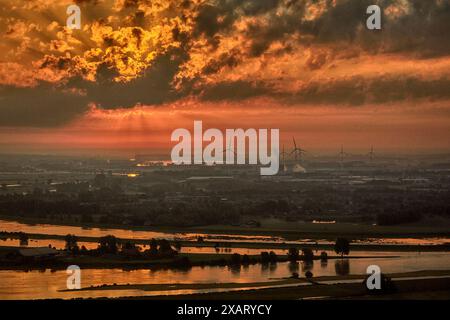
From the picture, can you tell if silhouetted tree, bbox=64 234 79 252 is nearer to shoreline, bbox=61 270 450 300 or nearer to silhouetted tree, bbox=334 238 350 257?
shoreline, bbox=61 270 450 300

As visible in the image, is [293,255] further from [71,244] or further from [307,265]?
[71,244]

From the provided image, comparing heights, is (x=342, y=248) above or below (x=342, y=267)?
above

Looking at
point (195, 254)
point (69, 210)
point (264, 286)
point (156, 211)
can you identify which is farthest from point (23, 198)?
point (264, 286)

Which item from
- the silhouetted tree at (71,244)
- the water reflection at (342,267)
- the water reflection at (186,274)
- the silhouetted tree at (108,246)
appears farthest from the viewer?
the silhouetted tree at (71,244)
